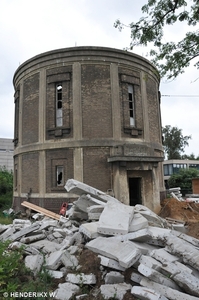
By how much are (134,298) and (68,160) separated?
891 centimetres

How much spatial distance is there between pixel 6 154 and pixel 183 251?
139 ft

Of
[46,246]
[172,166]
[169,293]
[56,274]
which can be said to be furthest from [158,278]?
[172,166]

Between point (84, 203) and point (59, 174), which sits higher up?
point (59, 174)

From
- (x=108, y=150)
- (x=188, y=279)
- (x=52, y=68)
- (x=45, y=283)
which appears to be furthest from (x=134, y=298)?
(x=52, y=68)

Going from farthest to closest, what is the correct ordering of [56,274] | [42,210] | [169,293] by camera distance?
[42,210] < [56,274] < [169,293]

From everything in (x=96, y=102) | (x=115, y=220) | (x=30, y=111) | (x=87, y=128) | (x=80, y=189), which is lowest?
(x=115, y=220)

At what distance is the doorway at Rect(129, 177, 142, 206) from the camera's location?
13.5m

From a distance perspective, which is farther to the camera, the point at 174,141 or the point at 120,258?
the point at 174,141

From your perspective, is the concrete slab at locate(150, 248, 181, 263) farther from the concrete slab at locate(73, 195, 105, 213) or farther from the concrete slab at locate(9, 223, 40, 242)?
the concrete slab at locate(9, 223, 40, 242)

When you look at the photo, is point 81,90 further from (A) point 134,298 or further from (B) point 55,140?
(A) point 134,298

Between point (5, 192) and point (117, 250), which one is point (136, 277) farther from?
point (5, 192)

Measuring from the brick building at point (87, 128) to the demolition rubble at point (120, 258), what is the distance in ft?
17.2

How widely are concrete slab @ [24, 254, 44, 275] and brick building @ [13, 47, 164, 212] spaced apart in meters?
6.64

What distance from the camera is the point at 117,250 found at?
5.00 meters
